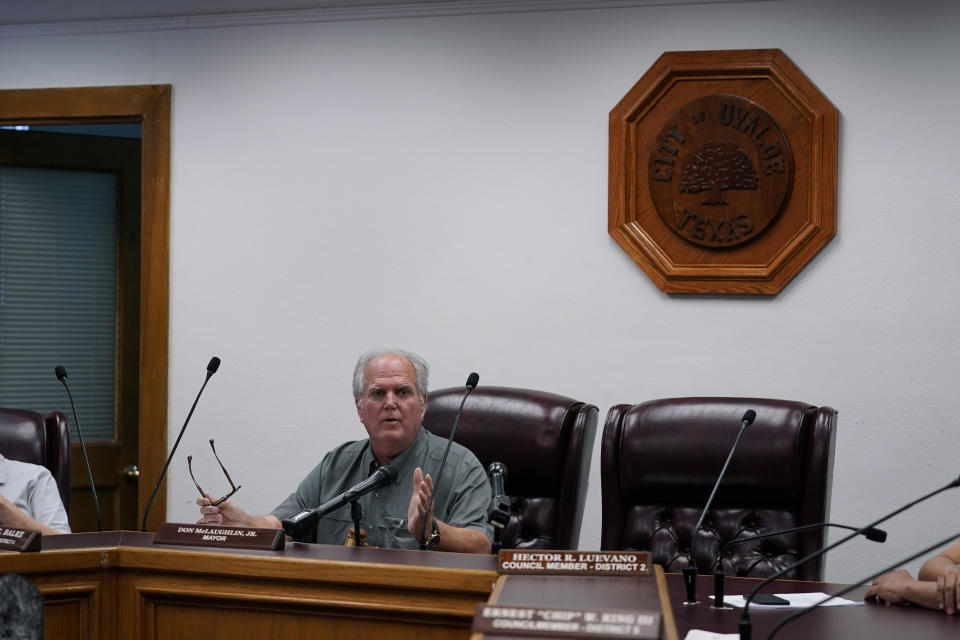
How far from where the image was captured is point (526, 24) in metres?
3.49

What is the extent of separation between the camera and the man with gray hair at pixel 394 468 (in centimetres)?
250

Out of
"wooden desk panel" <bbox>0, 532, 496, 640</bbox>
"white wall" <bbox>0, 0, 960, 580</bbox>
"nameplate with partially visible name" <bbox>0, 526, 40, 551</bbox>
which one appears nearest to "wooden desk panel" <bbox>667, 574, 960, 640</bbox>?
"wooden desk panel" <bbox>0, 532, 496, 640</bbox>

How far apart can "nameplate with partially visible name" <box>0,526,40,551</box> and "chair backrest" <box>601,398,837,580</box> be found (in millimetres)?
1281

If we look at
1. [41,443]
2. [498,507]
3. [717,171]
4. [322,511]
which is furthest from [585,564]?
[717,171]

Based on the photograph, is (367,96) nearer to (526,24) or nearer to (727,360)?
(526,24)

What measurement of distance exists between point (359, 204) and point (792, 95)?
4.84ft

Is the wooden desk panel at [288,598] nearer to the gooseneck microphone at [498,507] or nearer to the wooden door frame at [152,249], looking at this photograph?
the gooseneck microphone at [498,507]

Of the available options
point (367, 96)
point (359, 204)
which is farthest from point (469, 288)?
point (367, 96)

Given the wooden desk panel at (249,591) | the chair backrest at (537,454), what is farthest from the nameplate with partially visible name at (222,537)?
the chair backrest at (537,454)

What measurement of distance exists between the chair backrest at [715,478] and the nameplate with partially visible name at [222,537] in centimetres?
93

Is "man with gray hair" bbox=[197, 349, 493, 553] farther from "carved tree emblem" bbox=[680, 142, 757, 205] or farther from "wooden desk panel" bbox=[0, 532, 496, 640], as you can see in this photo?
"carved tree emblem" bbox=[680, 142, 757, 205]

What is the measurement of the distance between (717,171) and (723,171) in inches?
0.7

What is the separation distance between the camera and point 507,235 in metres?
3.50

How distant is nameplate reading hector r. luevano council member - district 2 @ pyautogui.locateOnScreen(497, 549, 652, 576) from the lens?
5.20 feet
